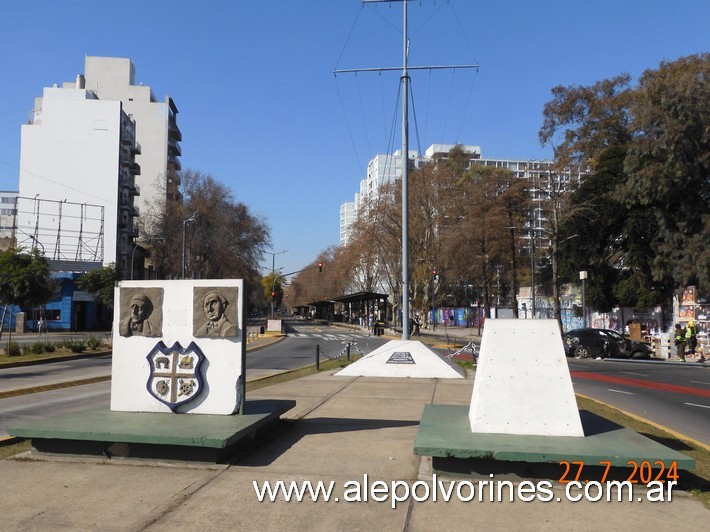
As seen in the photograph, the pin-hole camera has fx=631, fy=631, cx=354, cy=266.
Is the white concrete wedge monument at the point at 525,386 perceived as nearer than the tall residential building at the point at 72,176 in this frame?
Yes

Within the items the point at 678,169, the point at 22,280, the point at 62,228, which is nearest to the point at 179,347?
the point at 22,280

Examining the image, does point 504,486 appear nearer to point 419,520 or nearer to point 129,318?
point 419,520

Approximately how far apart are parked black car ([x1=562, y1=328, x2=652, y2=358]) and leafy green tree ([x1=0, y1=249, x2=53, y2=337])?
27.8 m

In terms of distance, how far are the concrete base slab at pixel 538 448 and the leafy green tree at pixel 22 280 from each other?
3274 centimetres

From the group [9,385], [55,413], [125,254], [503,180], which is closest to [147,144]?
[125,254]

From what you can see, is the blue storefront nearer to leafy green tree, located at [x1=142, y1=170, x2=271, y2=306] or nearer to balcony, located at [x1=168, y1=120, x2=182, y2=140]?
leafy green tree, located at [x1=142, y1=170, x2=271, y2=306]

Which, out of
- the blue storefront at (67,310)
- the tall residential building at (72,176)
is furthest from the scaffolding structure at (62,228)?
the blue storefront at (67,310)

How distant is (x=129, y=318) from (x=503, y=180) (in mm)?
47634

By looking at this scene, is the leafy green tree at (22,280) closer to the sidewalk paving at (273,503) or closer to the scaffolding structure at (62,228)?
the scaffolding structure at (62,228)

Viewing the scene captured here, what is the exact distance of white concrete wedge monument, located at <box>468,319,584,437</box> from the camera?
20.2 ft

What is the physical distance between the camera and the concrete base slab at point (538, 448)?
5301 millimetres

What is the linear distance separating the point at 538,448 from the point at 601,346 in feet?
85.3

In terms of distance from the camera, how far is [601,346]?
29469 millimetres

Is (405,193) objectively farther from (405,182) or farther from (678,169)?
(678,169)
